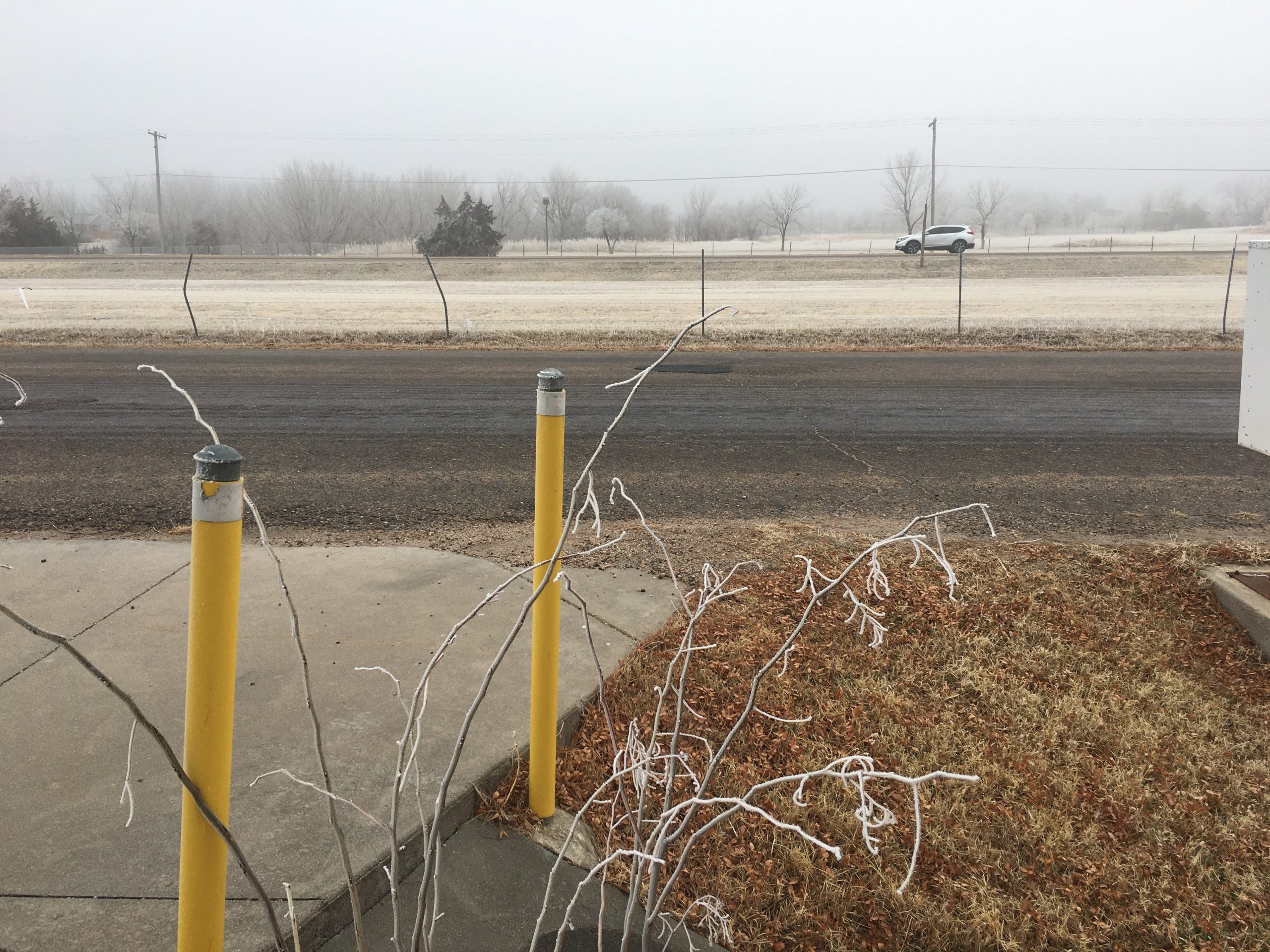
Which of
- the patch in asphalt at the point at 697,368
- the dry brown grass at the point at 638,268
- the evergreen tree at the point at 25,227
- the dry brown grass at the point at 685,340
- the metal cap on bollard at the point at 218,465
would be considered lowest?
the patch in asphalt at the point at 697,368

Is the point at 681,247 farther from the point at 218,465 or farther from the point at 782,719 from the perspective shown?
the point at 218,465

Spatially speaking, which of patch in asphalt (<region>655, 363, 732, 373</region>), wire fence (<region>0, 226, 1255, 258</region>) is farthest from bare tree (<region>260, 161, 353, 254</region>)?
patch in asphalt (<region>655, 363, 732, 373</region>)

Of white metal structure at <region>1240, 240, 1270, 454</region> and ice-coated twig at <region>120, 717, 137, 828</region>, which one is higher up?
white metal structure at <region>1240, 240, 1270, 454</region>

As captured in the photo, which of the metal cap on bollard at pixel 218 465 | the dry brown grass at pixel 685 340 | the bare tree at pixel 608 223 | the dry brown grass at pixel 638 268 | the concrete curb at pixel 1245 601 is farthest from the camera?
the bare tree at pixel 608 223

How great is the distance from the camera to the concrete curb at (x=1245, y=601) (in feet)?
13.7

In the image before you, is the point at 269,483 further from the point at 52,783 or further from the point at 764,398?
the point at 764,398

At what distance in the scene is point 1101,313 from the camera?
24.5 meters

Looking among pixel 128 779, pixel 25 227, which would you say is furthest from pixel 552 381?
pixel 25 227

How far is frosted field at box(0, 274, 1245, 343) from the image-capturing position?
2030cm

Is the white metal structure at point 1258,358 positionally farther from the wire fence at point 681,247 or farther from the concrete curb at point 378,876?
the wire fence at point 681,247

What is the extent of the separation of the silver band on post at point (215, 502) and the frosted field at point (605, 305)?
16.0 metres

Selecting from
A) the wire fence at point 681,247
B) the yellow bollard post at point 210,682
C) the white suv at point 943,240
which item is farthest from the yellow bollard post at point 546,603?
the white suv at point 943,240

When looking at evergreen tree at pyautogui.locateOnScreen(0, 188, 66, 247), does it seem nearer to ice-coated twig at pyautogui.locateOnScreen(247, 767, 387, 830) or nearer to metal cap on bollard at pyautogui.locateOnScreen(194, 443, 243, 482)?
ice-coated twig at pyautogui.locateOnScreen(247, 767, 387, 830)

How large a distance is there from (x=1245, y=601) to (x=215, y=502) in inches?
179
